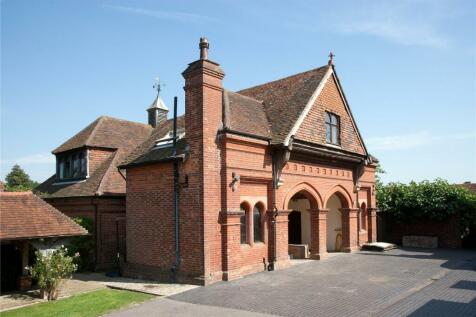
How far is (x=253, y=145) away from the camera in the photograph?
48.3 ft

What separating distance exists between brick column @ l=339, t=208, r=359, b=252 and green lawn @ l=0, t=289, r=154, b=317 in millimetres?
11689

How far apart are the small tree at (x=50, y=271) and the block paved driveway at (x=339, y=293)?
3.27 m

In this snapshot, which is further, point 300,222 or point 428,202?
point 428,202

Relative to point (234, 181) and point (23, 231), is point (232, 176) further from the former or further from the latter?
point (23, 231)

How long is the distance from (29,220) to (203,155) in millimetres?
5855

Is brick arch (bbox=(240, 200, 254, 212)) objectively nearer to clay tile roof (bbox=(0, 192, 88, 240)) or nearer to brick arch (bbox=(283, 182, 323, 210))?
brick arch (bbox=(283, 182, 323, 210))

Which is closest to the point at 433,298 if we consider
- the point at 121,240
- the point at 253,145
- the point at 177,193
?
the point at 253,145

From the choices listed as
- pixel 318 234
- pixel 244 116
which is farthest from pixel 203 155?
pixel 318 234

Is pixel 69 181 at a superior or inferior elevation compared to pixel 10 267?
superior

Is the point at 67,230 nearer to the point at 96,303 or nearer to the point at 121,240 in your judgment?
the point at 96,303

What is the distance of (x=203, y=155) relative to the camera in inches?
519

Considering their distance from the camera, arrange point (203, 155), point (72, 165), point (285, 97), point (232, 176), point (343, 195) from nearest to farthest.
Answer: point (203, 155) < point (232, 176) < point (285, 97) < point (343, 195) < point (72, 165)

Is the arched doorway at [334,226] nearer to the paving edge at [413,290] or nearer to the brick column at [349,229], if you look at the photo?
the brick column at [349,229]

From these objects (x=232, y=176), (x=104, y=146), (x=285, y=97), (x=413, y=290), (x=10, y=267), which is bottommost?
(x=413, y=290)
